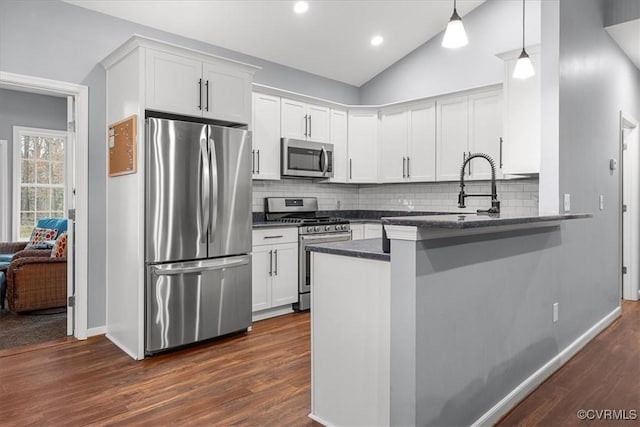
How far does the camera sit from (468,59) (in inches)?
191

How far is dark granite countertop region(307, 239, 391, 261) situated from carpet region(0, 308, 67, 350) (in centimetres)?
286

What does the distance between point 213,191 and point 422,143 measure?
2670 mm

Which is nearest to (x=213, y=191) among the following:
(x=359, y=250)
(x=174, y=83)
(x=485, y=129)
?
(x=174, y=83)

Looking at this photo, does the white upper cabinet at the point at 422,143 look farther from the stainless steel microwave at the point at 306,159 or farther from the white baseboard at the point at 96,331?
the white baseboard at the point at 96,331

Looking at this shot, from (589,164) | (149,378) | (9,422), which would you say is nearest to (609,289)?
(589,164)

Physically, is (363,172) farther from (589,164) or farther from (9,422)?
(9,422)

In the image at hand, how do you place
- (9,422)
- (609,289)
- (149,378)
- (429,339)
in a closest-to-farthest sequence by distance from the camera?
1. (429,339)
2. (9,422)
3. (149,378)
4. (609,289)

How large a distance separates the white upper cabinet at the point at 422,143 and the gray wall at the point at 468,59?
12.6 inches

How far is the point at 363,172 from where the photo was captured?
540 centimetres

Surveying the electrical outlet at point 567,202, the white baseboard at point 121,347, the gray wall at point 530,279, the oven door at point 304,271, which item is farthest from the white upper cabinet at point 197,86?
the electrical outlet at point 567,202

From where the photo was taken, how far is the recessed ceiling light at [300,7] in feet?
13.6

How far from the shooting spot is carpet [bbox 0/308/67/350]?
355cm

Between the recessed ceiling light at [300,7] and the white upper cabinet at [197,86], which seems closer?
the white upper cabinet at [197,86]

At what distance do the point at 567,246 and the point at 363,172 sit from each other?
2760 millimetres
